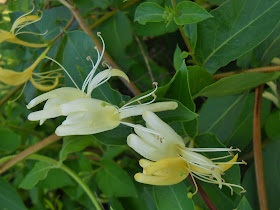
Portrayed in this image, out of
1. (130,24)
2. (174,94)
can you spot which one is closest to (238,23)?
(174,94)

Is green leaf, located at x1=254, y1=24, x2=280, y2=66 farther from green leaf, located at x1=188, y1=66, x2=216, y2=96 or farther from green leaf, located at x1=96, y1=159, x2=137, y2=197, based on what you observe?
green leaf, located at x1=96, y1=159, x2=137, y2=197

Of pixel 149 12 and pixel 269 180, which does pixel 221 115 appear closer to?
pixel 269 180

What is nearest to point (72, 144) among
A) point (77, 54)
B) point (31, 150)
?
point (31, 150)

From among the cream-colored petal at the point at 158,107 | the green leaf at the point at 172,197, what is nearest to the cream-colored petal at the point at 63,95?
the cream-colored petal at the point at 158,107

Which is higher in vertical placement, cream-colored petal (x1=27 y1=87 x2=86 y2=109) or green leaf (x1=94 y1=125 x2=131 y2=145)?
cream-colored petal (x1=27 y1=87 x2=86 y2=109)

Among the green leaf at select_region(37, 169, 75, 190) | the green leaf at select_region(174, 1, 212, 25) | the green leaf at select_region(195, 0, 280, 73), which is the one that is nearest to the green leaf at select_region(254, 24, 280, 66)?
the green leaf at select_region(195, 0, 280, 73)

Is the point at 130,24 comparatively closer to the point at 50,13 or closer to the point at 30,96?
the point at 50,13
